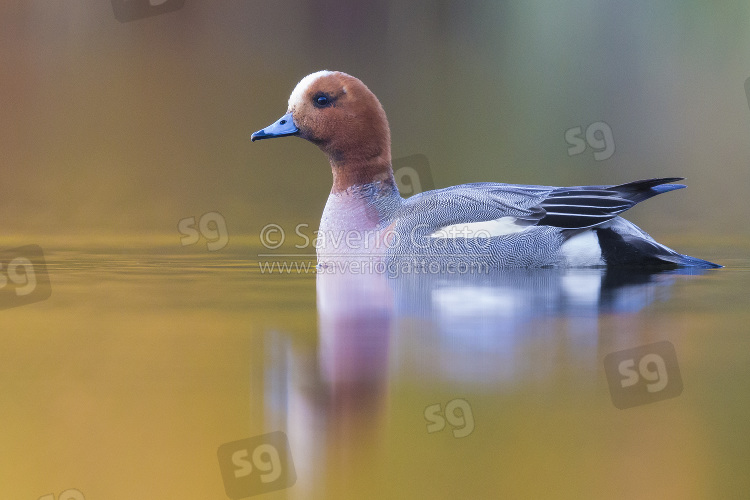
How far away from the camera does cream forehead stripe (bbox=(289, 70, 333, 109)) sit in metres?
4.27

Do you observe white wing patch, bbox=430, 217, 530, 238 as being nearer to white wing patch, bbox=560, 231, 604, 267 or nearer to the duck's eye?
white wing patch, bbox=560, 231, 604, 267

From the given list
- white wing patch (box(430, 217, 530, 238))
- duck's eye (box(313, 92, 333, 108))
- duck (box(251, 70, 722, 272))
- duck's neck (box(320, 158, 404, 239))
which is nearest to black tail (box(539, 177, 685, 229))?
duck (box(251, 70, 722, 272))

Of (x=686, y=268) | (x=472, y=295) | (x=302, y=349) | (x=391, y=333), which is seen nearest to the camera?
(x=302, y=349)

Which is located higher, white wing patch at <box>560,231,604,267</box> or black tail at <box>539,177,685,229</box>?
black tail at <box>539,177,685,229</box>

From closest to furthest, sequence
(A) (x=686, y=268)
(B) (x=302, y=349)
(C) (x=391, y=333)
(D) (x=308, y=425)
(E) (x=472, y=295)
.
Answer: (D) (x=308, y=425)
(B) (x=302, y=349)
(C) (x=391, y=333)
(E) (x=472, y=295)
(A) (x=686, y=268)

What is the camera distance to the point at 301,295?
3.34 m

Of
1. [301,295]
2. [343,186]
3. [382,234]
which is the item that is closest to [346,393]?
[301,295]

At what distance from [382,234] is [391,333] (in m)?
1.57

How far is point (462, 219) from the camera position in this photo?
162 inches

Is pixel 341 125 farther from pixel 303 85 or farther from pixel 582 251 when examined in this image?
pixel 582 251

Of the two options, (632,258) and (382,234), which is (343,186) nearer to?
(382,234)

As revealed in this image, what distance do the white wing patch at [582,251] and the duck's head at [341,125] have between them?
966 mm

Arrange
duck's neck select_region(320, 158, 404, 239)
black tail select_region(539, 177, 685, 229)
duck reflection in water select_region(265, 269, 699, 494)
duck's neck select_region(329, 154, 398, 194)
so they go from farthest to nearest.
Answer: duck's neck select_region(329, 154, 398, 194) → duck's neck select_region(320, 158, 404, 239) → black tail select_region(539, 177, 685, 229) → duck reflection in water select_region(265, 269, 699, 494)

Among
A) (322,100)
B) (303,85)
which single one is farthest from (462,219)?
(303,85)
